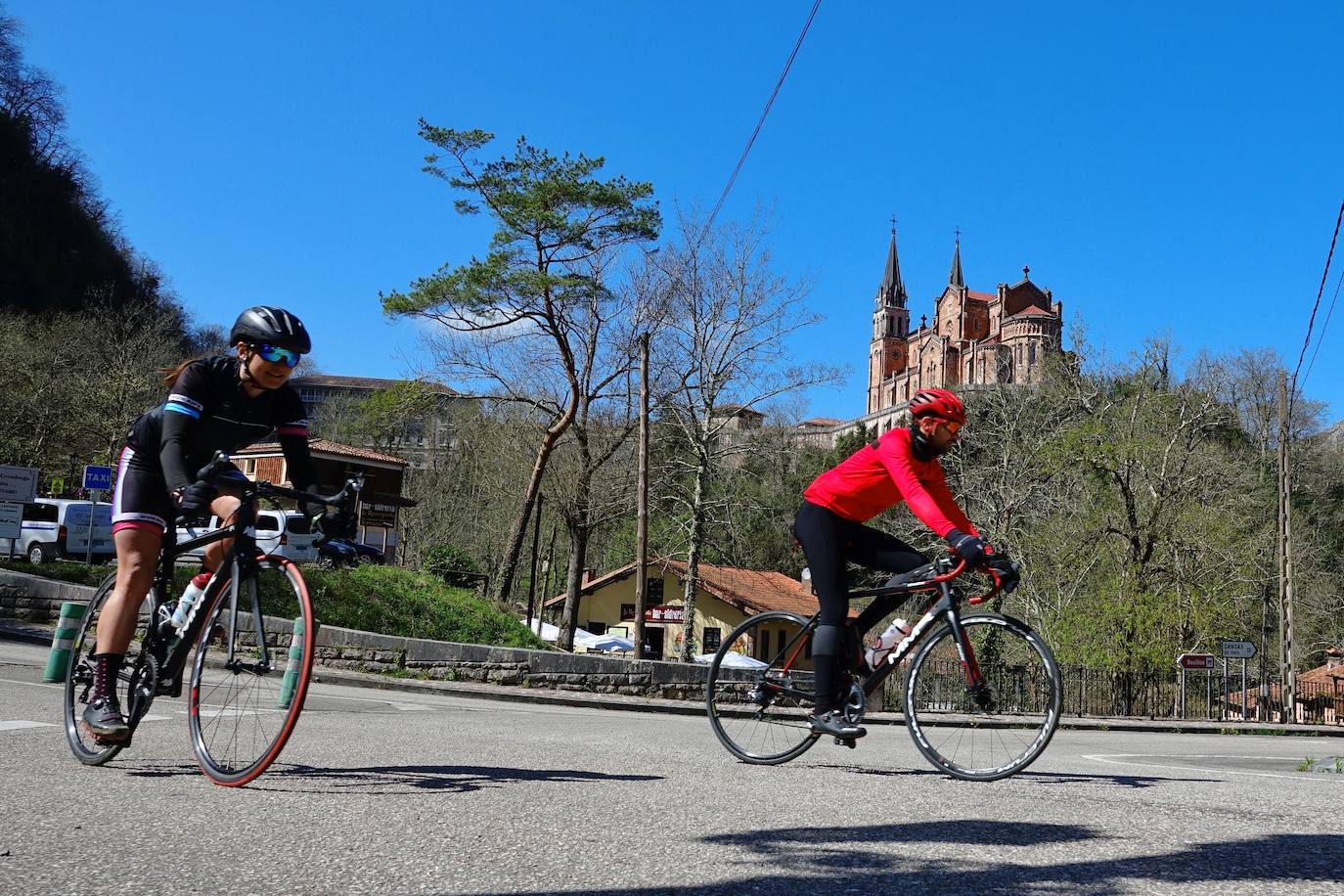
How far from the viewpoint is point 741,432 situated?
3925 cm

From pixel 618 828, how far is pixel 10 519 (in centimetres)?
2087

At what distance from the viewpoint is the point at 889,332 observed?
179125 millimetres

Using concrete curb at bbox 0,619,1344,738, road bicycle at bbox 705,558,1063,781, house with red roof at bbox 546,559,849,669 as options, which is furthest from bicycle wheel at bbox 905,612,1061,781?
house with red roof at bbox 546,559,849,669

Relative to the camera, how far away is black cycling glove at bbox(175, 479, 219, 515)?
3885 millimetres

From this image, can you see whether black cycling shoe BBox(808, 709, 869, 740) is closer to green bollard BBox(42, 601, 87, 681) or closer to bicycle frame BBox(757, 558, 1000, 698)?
bicycle frame BBox(757, 558, 1000, 698)

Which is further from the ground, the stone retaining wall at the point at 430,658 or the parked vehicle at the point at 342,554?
the parked vehicle at the point at 342,554

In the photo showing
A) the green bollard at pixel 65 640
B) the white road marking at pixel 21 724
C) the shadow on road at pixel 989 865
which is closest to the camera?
the shadow on road at pixel 989 865

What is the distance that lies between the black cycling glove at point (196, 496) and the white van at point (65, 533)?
25.4 m

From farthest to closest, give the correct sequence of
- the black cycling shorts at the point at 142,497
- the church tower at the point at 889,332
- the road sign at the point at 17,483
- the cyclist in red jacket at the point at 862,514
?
the church tower at the point at 889,332 → the road sign at the point at 17,483 → the cyclist in red jacket at the point at 862,514 → the black cycling shorts at the point at 142,497

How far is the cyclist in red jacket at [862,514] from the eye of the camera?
5.03 meters

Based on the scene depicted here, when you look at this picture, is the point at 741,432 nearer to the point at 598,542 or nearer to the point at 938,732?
the point at 598,542

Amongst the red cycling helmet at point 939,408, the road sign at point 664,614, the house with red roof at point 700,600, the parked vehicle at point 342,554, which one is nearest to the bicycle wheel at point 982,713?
the red cycling helmet at point 939,408

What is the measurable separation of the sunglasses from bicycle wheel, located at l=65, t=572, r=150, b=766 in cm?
105

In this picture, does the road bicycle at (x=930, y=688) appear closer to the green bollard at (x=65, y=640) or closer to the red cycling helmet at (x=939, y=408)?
the red cycling helmet at (x=939, y=408)
